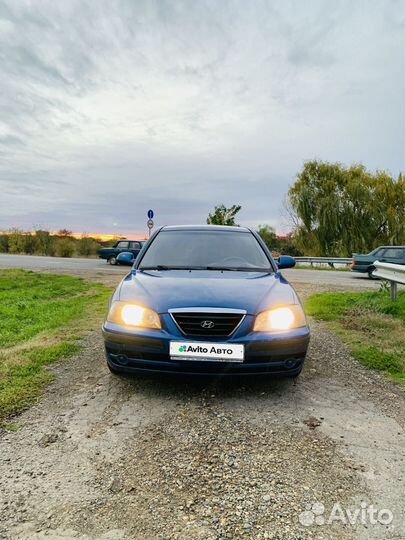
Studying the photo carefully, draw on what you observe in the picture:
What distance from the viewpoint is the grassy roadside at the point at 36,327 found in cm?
357

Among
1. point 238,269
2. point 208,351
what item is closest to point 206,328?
point 208,351

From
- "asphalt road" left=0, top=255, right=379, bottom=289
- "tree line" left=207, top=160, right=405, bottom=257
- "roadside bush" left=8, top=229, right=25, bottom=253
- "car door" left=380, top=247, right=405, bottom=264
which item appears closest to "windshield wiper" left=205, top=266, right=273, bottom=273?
"asphalt road" left=0, top=255, right=379, bottom=289

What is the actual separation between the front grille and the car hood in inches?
3.5

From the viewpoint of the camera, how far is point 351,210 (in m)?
30.7

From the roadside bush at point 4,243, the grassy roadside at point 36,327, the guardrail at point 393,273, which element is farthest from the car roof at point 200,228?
the roadside bush at point 4,243

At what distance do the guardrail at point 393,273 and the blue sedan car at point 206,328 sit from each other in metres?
4.30

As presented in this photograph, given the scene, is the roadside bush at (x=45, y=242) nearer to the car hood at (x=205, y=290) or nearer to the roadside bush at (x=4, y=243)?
the roadside bush at (x=4, y=243)

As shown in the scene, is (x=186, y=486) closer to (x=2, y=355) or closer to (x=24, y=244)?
(x=2, y=355)

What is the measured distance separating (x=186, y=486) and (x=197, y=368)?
109 centimetres

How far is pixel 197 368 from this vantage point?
125 inches

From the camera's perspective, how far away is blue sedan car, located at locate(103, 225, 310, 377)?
124 inches

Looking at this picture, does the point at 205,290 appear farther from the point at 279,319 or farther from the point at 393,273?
the point at 393,273

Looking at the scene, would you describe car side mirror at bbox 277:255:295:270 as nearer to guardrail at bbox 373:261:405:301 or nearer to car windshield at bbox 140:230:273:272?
car windshield at bbox 140:230:273:272

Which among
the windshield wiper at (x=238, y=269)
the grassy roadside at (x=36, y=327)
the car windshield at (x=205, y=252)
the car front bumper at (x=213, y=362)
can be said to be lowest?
the grassy roadside at (x=36, y=327)
